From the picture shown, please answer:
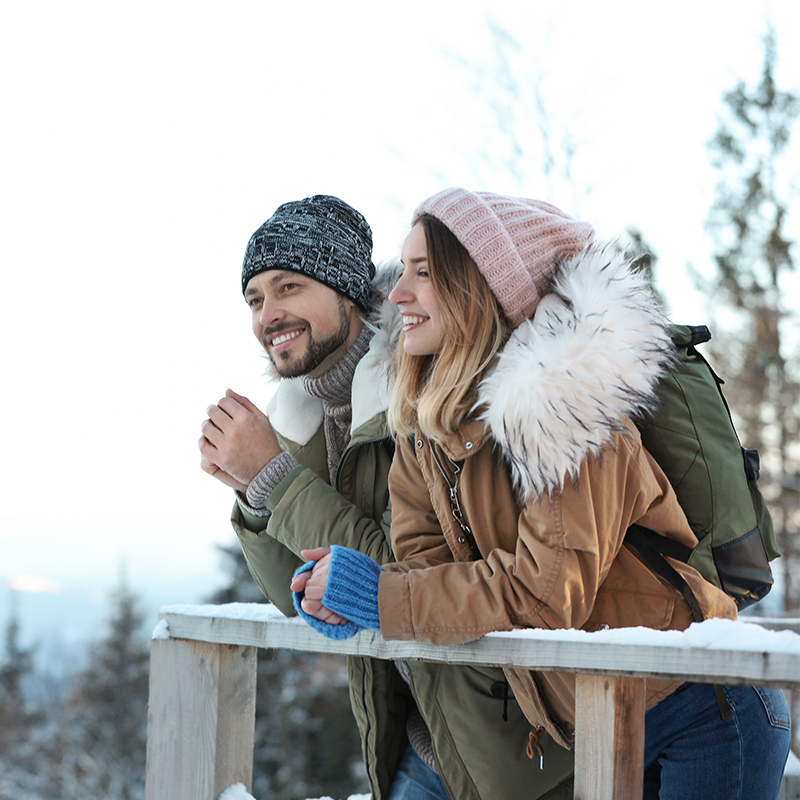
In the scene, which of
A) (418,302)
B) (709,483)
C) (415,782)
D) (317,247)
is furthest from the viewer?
(317,247)

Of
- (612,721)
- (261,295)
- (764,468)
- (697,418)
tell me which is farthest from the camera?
(764,468)

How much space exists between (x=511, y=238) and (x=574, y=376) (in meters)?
0.45

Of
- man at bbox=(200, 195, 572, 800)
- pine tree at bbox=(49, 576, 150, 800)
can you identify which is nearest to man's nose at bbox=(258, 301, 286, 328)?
man at bbox=(200, 195, 572, 800)

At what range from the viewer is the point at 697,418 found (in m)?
1.62

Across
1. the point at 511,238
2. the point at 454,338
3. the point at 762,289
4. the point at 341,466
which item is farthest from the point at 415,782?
the point at 762,289

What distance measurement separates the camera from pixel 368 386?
229 cm

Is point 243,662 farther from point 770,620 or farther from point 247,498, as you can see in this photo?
point 770,620

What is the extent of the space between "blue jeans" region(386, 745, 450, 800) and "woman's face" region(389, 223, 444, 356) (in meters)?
1.15

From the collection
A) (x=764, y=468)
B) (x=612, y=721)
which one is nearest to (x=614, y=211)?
(x=764, y=468)

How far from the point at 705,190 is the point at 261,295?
1042cm

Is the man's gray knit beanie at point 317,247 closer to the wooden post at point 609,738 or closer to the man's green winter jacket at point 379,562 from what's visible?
the man's green winter jacket at point 379,562

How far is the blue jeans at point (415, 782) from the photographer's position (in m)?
2.12

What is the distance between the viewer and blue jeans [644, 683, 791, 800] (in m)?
1.69

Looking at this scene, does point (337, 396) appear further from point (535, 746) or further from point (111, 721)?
point (111, 721)
